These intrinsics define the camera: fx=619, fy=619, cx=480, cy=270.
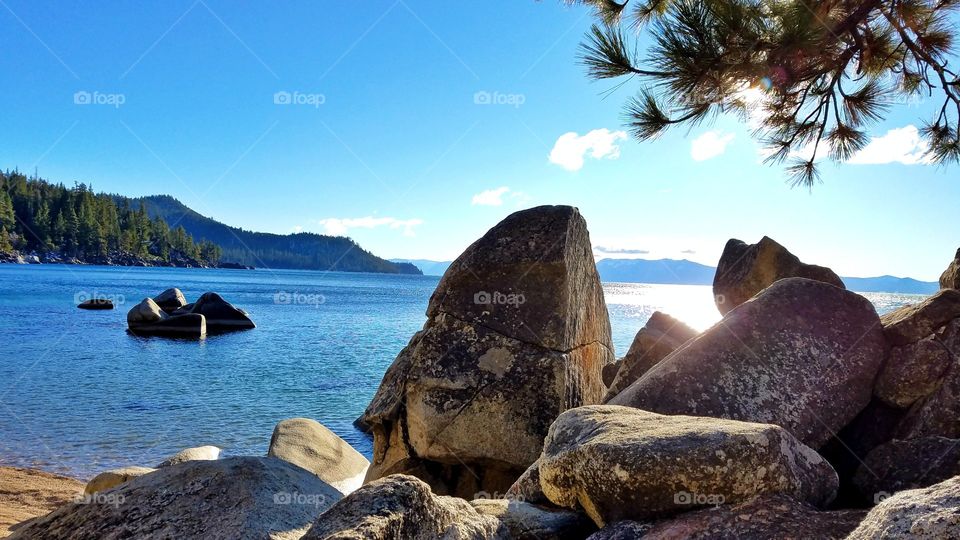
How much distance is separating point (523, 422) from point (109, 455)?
13.2 m

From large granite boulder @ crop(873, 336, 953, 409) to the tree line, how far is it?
167m

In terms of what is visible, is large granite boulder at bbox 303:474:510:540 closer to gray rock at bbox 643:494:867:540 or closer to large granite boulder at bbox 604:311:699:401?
gray rock at bbox 643:494:867:540

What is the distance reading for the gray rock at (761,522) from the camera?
3.38 metres

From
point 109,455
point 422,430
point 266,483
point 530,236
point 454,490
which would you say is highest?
point 530,236

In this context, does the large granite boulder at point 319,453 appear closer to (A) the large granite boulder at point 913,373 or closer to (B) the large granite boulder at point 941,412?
(A) the large granite boulder at point 913,373

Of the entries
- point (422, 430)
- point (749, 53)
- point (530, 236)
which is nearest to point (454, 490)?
point (422, 430)

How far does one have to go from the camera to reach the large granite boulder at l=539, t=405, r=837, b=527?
367cm

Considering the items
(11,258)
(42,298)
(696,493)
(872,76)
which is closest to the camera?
(696,493)

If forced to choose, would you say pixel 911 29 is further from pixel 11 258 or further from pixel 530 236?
pixel 11 258

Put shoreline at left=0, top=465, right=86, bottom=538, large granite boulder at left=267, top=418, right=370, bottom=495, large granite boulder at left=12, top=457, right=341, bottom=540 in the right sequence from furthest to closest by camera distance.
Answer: large granite boulder at left=267, top=418, right=370, bottom=495, shoreline at left=0, top=465, right=86, bottom=538, large granite boulder at left=12, top=457, right=341, bottom=540

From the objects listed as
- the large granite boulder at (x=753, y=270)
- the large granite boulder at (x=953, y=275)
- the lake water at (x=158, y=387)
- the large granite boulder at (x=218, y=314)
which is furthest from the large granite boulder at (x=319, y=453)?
the large granite boulder at (x=218, y=314)

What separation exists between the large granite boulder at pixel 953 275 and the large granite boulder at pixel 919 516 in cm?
566

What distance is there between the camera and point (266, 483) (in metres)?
3.92

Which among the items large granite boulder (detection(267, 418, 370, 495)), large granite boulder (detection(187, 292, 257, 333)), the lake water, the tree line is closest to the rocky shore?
large granite boulder (detection(267, 418, 370, 495))
